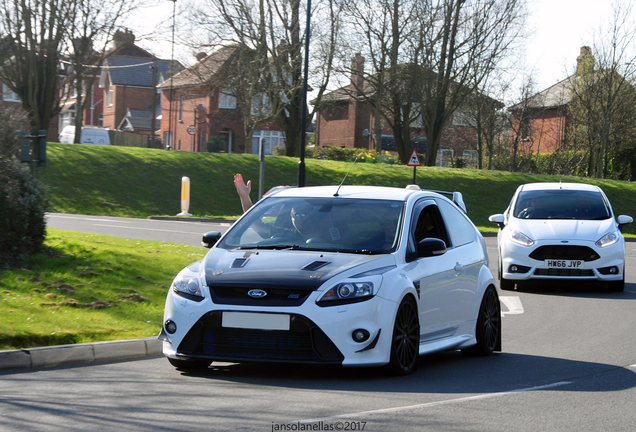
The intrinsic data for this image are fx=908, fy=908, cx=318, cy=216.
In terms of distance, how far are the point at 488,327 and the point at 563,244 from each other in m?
6.16

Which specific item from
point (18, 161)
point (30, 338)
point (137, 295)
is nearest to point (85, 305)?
point (137, 295)

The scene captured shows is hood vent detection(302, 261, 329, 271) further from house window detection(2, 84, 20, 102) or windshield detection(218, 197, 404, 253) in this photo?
house window detection(2, 84, 20, 102)

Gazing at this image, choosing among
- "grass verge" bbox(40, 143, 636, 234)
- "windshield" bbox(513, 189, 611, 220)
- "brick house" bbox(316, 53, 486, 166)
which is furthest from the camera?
"brick house" bbox(316, 53, 486, 166)

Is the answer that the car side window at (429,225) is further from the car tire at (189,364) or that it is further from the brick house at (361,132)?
the brick house at (361,132)

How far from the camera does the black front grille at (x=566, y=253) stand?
14570 mm

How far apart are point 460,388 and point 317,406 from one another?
4.73 feet

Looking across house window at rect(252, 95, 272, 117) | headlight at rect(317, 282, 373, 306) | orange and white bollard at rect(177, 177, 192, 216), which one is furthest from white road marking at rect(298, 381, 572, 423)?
house window at rect(252, 95, 272, 117)

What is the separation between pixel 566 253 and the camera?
14602 millimetres

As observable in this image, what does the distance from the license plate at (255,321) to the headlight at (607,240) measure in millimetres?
9288

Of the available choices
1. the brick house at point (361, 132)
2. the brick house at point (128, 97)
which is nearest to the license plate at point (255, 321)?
the brick house at point (361, 132)

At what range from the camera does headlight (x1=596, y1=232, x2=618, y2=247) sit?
14609 millimetres

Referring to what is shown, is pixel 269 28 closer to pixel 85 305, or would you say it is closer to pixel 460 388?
pixel 85 305

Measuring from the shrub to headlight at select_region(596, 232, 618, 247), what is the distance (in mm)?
8573

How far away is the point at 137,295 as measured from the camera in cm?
1065
